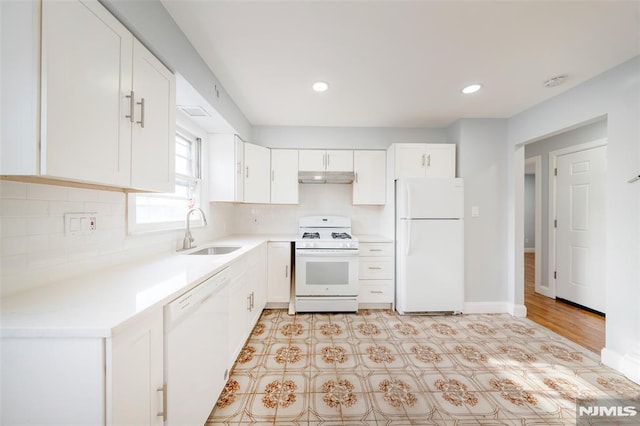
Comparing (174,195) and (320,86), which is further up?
(320,86)

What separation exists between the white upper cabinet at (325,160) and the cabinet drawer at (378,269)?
4.09ft

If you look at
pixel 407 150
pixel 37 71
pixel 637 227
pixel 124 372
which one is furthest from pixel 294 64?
pixel 637 227

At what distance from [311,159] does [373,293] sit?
1.93 m

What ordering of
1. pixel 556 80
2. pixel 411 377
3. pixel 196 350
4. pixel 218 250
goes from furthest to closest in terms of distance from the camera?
pixel 218 250
pixel 556 80
pixel 411 377
pixel 196 350

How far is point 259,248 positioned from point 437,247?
207 cm

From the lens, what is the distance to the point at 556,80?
2.14 metres

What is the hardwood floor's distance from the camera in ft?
7.84

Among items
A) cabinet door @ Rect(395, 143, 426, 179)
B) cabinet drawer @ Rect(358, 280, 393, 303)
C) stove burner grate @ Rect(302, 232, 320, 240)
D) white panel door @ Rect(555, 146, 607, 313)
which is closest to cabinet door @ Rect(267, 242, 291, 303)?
stove burner grate @ Rect(302, 232, 320, 240)

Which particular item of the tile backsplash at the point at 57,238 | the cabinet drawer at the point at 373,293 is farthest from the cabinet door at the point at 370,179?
the tile backsplash at the point at 57,238

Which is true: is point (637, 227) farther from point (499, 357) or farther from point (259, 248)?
point (259, 248)

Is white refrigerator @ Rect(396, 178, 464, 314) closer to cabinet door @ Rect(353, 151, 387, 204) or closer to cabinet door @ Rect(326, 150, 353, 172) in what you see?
cabinet door @ Rect(353, 151, 387, 204)

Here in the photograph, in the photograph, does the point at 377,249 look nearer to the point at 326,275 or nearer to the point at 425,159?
the point at 326,275

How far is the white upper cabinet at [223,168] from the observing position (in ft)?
9.14

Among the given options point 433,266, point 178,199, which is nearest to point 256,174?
point 178,199
